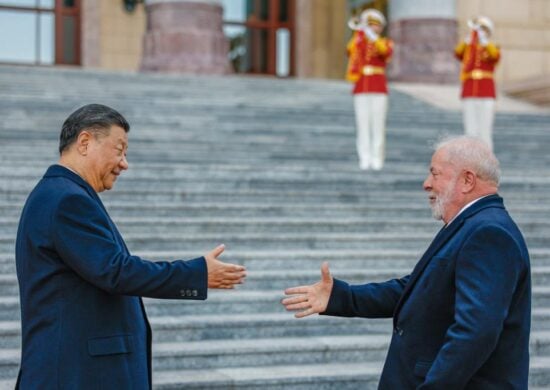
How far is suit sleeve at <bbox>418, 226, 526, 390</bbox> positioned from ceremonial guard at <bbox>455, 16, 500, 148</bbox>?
8.60m

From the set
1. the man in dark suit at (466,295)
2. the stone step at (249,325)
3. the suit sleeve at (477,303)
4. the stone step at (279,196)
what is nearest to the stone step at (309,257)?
the stone step at (249,325)

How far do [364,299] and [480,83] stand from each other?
27.4ft

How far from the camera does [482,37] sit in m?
11.9

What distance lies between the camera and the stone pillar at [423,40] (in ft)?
61.4

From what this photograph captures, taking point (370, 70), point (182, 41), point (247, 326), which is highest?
point (182, 41)

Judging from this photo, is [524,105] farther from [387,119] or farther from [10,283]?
[10,283]

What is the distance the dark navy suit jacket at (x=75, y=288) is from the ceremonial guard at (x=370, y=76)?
7815 mm

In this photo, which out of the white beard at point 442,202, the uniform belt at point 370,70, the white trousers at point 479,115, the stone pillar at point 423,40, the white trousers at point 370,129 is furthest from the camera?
the stone pillar at point 423,40

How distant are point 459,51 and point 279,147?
7.66 feet

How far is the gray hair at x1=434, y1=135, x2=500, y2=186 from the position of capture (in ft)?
11.1

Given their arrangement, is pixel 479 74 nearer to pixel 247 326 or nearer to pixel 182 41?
pixel 247 326

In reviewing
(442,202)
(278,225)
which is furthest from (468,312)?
(278,225)

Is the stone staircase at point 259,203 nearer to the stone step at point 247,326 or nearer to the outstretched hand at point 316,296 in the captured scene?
the stone step at point 247,326

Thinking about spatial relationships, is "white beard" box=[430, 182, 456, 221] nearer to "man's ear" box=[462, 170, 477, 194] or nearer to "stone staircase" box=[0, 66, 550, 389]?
"man's ear" box=[462, 170, 477, 194]
